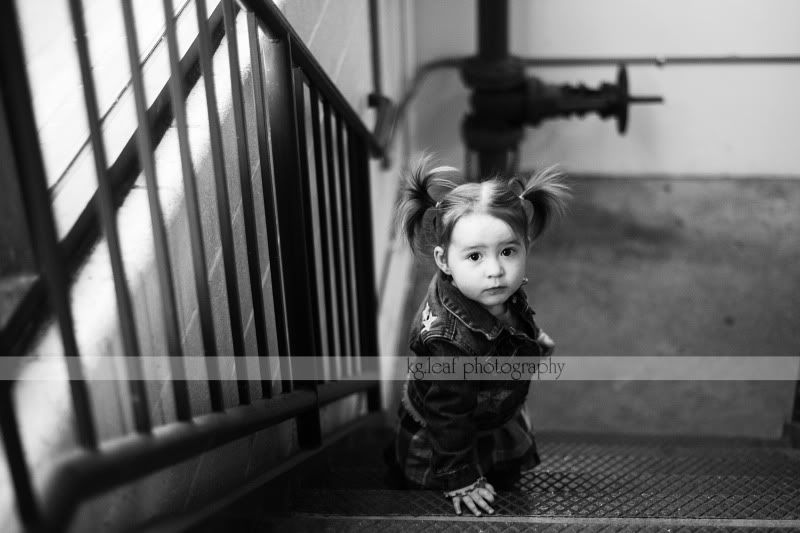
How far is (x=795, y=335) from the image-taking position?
10.6ft

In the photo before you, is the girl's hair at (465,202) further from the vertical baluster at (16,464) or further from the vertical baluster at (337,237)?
the vertical baluster at (16,464)

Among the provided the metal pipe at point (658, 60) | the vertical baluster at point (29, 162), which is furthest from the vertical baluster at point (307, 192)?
the metal pipe at point (658, 60)

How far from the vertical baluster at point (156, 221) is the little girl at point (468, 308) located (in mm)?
548

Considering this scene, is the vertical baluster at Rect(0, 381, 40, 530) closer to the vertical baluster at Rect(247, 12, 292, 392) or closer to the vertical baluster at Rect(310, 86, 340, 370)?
the vertical baluster at Rect(247, 12, 292, 392)

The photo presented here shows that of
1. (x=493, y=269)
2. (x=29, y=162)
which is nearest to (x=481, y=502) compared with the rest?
(x=493, y=269)

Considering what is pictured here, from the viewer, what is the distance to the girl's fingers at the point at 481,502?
1.61 m

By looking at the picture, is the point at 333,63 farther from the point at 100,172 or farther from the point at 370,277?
the point at 100,172

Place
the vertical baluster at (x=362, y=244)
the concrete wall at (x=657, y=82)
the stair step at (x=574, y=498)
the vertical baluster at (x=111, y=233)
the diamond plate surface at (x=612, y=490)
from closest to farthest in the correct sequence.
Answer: the vertical baluster at (x=111, y=233)
the stair step at (x=574, y=498)
the diamond plate surface at (x=612, y=490)
the vertical baluster at (x=362, y=244)
the concrete wall at (x=657, y=82)

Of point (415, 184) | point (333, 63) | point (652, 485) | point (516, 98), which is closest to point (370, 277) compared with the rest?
point (333, 63)

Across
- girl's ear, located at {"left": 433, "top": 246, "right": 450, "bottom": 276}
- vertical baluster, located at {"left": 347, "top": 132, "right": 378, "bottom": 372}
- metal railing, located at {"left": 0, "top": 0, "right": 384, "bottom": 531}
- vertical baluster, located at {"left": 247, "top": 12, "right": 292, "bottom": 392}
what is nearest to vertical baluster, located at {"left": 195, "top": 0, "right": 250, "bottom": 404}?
metal railing, located at {"left": 0, "top": 0, "right": 384, "bottom": 531}

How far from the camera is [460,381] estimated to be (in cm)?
159

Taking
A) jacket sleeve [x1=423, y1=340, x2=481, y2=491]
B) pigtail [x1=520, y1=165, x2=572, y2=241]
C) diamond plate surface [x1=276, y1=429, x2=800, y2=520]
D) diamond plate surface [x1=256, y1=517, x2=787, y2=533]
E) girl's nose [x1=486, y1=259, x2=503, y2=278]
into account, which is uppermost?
pigtail [x1=520, y1=165, x2=572, y2=241]

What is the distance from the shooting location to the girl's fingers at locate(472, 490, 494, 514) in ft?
5.29

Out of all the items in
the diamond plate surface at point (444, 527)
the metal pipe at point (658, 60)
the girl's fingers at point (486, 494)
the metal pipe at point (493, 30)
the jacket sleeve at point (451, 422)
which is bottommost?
the girl's fingers at point (486, 494)
